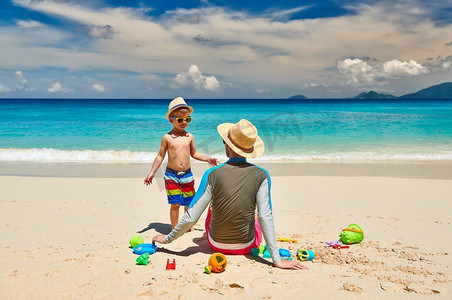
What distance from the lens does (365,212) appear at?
238 inches

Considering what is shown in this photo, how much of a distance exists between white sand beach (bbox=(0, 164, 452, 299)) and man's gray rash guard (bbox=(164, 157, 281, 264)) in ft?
1.40

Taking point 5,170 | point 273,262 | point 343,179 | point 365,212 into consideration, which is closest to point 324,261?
point 273,262

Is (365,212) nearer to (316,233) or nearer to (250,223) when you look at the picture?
(316,233)

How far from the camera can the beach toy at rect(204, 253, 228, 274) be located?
11.1 ft

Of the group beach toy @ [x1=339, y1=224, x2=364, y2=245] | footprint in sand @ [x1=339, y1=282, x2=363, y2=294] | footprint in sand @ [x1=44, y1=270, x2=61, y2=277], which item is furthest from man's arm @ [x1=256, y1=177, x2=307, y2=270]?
footprint in sand @ [x1=44, y1=270, x2=61, y2=277]

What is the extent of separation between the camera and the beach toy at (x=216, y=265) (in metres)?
3.37

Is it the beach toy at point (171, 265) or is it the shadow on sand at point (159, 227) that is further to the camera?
the shadow on sand at point (159, 227)

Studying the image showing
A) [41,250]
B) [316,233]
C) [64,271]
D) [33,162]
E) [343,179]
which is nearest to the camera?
[64,271]

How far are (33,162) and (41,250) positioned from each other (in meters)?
9.28

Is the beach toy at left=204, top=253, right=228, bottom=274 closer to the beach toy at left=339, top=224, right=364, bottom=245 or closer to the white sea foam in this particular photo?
the beach toy at left=339, top=224, right=364, bottom=245

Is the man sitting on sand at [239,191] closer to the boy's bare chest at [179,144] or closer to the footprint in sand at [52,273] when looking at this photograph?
the boy's bare chest at [179,144]

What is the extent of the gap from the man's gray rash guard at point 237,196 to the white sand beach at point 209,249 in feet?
1.40

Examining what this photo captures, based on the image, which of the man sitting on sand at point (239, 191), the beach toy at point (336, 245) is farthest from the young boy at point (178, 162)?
the beach toy at point (336, 245)

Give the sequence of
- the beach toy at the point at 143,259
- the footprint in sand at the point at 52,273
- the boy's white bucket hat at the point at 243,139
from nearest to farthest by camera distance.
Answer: the footprint in sand at the point at 52,273 < the boy's white bucket hat at the point at 243,139 < the beach toy at the point at 143,259
